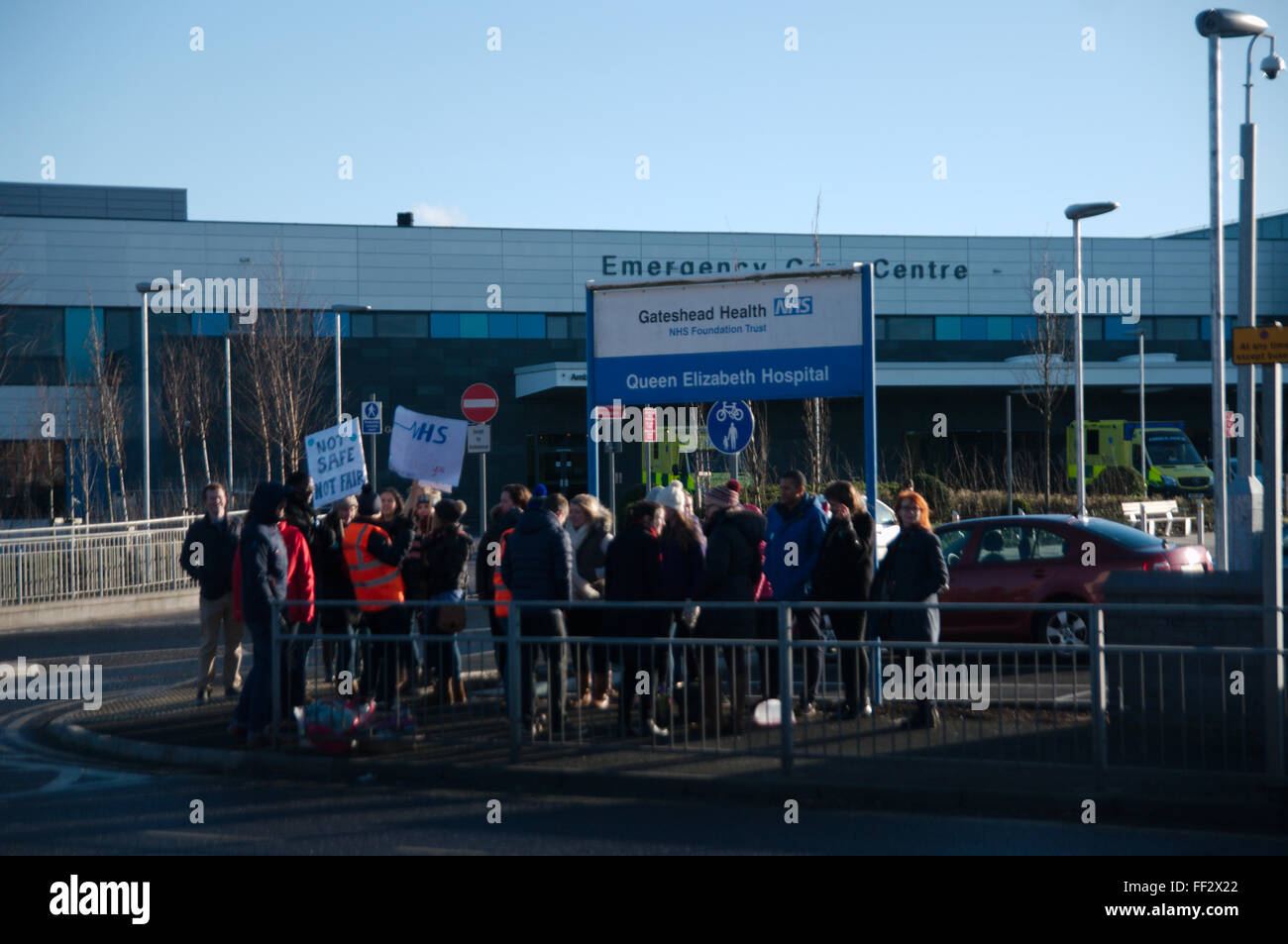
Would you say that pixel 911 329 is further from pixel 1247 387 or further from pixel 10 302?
pixel 1247 387

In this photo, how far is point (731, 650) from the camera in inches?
336

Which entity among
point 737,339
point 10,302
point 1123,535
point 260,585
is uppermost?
point 10,302

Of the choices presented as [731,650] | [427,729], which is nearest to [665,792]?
[731,650]

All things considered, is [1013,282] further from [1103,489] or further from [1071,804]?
[1071,804]

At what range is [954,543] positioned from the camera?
1388cm

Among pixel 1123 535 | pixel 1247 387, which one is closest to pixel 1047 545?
pixel 1123 535

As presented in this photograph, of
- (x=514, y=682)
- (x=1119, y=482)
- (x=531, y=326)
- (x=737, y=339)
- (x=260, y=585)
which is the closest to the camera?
(x=514, y=682)

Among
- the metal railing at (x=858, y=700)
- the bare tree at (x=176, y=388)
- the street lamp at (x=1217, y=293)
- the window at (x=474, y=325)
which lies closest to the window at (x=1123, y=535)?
the street lamp at (x=1217, y=293)

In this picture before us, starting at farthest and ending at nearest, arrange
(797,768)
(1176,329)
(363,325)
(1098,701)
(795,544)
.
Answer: (1176,329) → (363,325) → (795,544) → (797,768) → (1098,701)

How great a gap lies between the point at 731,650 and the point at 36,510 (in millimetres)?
35153

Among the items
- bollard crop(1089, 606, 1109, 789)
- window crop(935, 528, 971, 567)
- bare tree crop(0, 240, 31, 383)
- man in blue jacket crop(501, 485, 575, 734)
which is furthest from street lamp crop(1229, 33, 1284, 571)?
bare tree crop(0, 240, 31, 383)

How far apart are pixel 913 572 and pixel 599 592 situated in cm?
282

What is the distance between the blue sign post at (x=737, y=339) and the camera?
11.3m

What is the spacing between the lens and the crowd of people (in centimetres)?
880
